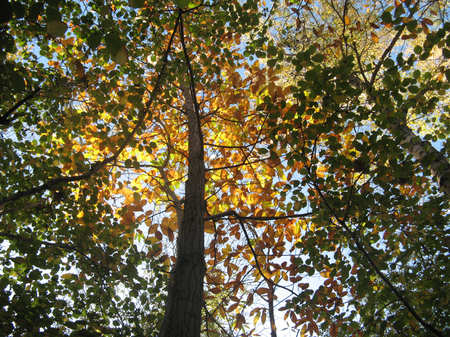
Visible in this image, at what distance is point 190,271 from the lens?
2.17 metres

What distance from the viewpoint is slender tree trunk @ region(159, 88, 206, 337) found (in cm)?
187

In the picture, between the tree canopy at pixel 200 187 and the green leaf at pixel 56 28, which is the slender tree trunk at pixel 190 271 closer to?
the tree canopy at pixel 200 187

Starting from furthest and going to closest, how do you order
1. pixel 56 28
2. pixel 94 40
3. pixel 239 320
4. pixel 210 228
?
pixel 210 228
pixel 239 320
pixel 94 40
pixel 56 28

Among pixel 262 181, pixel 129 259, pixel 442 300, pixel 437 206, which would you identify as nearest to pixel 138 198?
pixel 129 259

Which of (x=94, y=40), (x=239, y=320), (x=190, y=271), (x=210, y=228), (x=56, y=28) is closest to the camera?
(x=56, y=28)

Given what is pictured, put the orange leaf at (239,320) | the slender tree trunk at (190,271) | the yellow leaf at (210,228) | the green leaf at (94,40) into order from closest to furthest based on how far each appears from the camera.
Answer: the green leaf at (94,40)
the slender tree trunk at (190,271)
the orange leaf at (239,320)
the yellow leaf at (210,228)

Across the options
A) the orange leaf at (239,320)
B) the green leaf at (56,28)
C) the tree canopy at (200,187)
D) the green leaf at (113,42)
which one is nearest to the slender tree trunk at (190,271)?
the tree canopy at (200,187)

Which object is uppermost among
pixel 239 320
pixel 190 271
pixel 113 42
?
pixel 113 42

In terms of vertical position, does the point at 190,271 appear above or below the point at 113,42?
below

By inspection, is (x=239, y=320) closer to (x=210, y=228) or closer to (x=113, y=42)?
(x=210, y=228)

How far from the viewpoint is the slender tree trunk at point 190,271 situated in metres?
1.87

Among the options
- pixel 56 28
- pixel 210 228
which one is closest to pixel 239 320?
pixel 210 228

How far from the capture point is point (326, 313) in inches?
94.7

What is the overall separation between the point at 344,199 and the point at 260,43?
181 cm
